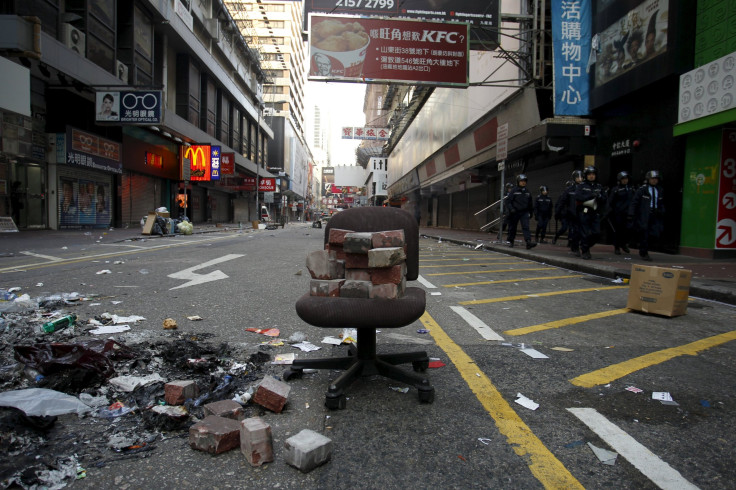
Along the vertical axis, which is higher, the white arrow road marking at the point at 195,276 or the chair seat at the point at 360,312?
the chair seat at the point at 360,312

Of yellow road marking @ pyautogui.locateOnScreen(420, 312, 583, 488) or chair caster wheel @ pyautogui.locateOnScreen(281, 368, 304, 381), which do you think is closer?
yellow road marking @ pyautogui.locateOnScreen(420, 312, 583, 488)

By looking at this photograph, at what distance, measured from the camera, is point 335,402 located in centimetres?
228

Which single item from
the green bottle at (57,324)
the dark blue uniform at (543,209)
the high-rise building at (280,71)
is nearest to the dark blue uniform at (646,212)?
the dark blue uniform at (543,209)

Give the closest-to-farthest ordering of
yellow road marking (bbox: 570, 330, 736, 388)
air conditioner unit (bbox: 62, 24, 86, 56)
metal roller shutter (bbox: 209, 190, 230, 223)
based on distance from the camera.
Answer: yellow road marking (bbox: 570, 330, 736, 388)
air conditioner unit (bbox: 62, 24, 86, 56)
metal roller shutter (bbox: 209, 190, 230, 223)

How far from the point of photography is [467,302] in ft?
17.7

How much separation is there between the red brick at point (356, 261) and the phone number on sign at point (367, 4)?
48.5 feet

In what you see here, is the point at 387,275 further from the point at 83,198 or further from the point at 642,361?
the point at 83,198

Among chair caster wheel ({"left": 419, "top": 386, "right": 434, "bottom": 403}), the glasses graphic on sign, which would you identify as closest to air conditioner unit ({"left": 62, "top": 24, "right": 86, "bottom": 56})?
the glasses graphic on sign

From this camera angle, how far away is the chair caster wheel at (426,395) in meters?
2.37

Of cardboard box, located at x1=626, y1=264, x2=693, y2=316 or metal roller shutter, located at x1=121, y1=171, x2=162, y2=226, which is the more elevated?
metal roller shutter, located at x1=121, y1=171, x2=162, y2=226

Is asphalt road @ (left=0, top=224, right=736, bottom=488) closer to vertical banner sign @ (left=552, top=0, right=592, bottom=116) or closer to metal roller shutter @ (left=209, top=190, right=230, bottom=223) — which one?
vertical banner sign @ (left=552, top=0, right=592, bottom=116)

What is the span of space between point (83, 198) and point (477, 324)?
2078 centimetres

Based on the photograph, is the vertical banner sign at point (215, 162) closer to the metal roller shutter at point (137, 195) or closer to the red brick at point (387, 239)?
the metal roller shutter at point (137, 195)

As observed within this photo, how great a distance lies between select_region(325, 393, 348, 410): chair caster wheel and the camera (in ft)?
7.45
